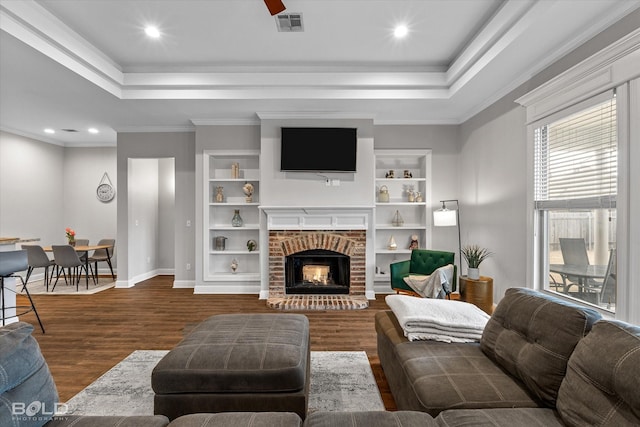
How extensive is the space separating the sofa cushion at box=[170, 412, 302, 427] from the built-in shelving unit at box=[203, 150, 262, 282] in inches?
161

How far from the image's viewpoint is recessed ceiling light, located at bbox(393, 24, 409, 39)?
130 inches

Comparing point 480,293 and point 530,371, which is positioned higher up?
point 530,371

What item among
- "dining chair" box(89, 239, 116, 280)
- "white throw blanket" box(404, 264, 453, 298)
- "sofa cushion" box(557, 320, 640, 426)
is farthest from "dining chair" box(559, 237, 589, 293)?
"dining chair" box(89, 239, 116, 280)

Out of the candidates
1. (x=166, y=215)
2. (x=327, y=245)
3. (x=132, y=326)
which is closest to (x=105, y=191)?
(x=166, y=215)

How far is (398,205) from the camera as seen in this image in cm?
543

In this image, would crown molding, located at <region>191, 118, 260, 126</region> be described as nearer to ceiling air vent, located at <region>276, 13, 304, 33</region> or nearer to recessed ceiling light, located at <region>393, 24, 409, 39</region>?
ceiling air vent, located at <region>276, 13, 304, 33</region>

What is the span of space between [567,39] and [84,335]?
5447 millimetres

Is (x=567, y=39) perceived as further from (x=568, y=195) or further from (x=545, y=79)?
(x=568, y=195)

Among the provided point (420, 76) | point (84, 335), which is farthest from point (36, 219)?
point (420, 76)

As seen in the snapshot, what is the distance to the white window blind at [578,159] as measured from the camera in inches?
102

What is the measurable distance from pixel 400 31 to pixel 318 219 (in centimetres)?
264

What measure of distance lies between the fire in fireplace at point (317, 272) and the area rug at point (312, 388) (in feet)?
6.93

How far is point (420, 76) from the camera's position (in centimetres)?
423

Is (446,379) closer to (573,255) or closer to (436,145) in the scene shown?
(573,255)
